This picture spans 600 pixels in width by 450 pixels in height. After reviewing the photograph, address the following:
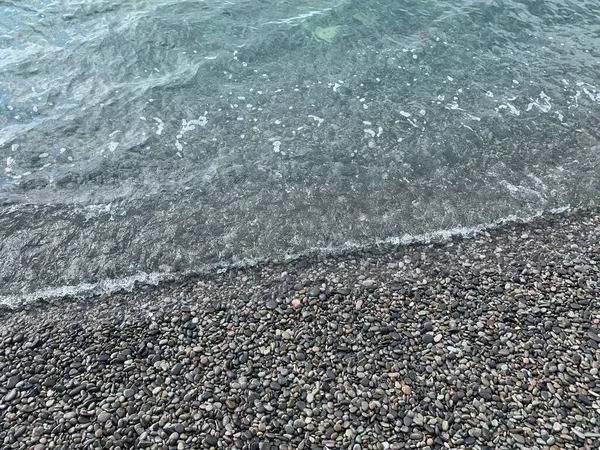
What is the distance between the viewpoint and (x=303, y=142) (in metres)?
10.5

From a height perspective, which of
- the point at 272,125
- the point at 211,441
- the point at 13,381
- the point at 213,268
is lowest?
the point at 213,268

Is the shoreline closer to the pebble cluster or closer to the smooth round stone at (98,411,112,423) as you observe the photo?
the pebble cluster

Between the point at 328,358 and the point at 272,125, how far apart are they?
6.33m

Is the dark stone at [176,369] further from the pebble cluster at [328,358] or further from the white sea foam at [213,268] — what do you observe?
the white sea foam at [213,268]

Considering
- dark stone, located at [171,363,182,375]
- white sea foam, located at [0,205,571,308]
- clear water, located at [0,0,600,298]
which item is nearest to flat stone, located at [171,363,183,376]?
dark stone, located at [171,363,182,375]

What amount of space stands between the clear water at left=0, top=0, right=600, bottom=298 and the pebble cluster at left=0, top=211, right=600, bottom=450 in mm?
1096

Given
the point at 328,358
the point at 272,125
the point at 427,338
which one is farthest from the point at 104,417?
the point at 272,125

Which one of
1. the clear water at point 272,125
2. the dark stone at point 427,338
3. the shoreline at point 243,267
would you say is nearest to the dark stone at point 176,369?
the shoreline at point 243,267

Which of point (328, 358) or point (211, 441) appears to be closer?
point (211, 441)

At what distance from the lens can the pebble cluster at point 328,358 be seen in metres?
5.33

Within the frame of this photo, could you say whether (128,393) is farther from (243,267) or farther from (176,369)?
(243,267)

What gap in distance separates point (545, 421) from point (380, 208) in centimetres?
462

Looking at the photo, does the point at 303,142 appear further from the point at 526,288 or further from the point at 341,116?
the point at 526,288

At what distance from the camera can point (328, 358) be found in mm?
6117
